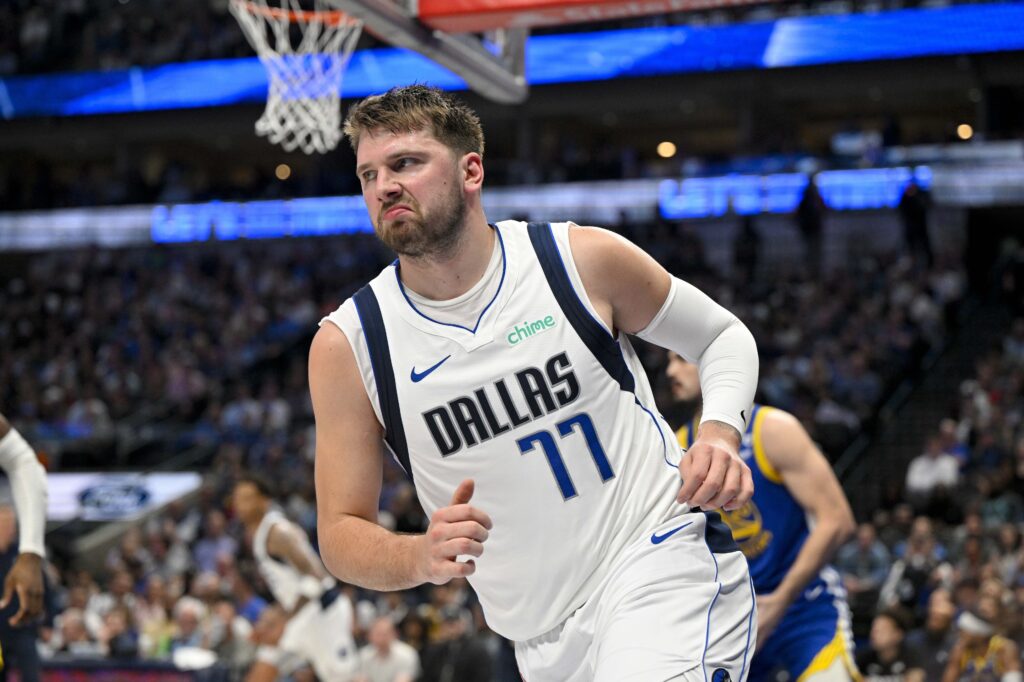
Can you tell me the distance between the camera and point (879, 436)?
16672 millimetres

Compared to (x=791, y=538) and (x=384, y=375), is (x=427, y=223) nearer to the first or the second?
(x=384, y=375)

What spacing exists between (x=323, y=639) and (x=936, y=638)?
4.98 meters

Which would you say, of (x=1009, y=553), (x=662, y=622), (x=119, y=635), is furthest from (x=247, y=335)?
(x=662, y=622)

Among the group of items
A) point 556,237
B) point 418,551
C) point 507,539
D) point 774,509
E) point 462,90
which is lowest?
point 462,90

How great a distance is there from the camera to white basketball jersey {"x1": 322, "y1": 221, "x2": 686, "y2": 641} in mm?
3531

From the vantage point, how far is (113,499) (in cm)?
2012

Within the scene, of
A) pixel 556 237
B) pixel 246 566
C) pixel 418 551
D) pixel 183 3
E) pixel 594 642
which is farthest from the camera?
pixel 183 3

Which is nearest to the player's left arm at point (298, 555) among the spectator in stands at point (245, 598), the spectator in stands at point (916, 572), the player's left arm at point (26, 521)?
the player's left arm at point (26, 521)

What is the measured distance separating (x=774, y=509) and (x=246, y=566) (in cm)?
1166

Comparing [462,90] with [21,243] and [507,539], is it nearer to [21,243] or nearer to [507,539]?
[21,243]

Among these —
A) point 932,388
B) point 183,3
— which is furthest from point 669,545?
point 183,3

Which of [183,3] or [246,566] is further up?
[183,3]

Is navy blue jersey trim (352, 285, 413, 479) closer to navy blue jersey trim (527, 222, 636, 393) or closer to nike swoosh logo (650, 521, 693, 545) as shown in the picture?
navy blue jersey trim (527, 222, 636, 393)

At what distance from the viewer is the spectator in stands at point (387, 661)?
475 inches
